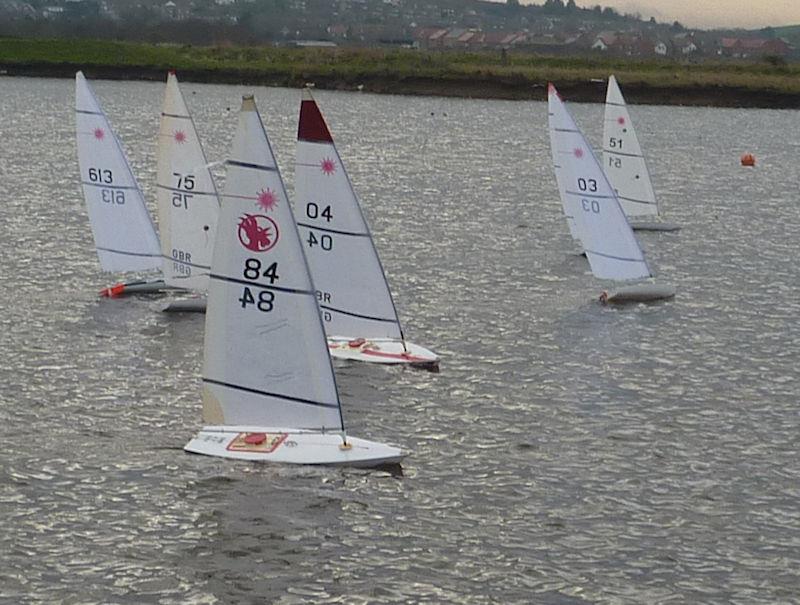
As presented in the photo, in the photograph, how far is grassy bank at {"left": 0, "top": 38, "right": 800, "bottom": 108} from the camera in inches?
5497

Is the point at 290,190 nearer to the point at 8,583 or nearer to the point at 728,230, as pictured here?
the point at 728,230

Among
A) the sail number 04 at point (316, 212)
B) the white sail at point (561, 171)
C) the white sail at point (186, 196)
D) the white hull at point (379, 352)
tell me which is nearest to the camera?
the sail number 04 at point (316, 212)

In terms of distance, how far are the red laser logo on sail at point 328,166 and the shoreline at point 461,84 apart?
105 meters

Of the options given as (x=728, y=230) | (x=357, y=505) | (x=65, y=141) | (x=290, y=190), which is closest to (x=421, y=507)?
(x=357, y=505)

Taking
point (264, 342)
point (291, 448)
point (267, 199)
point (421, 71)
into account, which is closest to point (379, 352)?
point (291, 448)

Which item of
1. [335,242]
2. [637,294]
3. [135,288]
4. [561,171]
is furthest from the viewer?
[561,171]

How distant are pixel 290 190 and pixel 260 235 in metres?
41.5

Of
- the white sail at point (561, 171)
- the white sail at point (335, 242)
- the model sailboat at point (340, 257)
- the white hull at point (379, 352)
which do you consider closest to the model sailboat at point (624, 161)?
the white sail at point (561, 171)

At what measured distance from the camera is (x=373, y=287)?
30.1 m

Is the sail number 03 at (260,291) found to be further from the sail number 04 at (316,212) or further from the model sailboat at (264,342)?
the sail number 04 at (316,212)

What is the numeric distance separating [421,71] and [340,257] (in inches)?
4646

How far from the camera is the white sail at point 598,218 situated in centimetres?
3953

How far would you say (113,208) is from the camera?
38.5 meters

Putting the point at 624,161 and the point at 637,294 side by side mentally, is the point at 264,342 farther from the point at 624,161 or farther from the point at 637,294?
the point at 624,161
